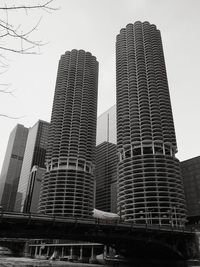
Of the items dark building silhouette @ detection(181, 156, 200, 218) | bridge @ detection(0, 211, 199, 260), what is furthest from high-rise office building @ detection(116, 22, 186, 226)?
bridge @ detection(0, 211, 199, 260)

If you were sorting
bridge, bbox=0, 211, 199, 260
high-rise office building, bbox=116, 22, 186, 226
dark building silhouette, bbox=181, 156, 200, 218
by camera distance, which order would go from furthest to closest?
1. dark building silhouette, bbox=181, 156, 200, 218
2. high-rise office building, bbox=116, 22, 186, 226
3. bridge, bbox=0, 211, 199, 260

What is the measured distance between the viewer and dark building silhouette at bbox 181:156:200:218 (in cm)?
17188

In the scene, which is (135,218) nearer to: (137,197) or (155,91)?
(137,197)

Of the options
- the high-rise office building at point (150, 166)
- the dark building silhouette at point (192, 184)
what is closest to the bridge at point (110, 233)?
the high-rise office building at point (150, 166)

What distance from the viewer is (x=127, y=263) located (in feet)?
324

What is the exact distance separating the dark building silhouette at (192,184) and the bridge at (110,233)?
282 ft

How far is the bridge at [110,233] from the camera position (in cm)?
6122

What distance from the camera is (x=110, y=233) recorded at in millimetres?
71562

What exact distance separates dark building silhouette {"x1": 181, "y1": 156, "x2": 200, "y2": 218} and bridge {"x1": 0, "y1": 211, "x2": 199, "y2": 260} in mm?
86059

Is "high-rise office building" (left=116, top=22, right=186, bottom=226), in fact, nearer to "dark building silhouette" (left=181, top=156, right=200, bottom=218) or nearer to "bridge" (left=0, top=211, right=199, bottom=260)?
"dark building silhouette" (left=181, top=156, right=200, bottom=218)

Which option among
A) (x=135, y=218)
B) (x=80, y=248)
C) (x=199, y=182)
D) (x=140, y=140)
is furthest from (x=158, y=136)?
(x=80, y=248)

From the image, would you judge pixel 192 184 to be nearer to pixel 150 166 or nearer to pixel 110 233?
pixel 150 166

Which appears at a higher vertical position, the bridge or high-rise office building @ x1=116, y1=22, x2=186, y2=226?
high-rise office building @ x1=116, y1=22, x2=186, y2=226

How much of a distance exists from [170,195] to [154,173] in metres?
16.0
